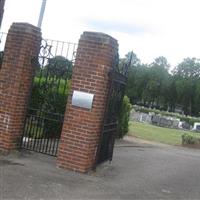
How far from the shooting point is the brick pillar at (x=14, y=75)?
997cm

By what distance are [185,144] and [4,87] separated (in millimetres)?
12624

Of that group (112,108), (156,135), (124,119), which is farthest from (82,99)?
(156,135)

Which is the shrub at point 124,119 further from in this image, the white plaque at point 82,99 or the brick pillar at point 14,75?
the white plaque at point 82,99

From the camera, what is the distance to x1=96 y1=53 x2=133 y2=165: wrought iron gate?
9828mm

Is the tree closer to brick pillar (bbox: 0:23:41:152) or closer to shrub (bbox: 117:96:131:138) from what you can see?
shrub (bbox: 117:96:131:138)

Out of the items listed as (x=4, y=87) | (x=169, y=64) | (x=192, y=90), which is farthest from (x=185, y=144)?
(x=169, y=64)

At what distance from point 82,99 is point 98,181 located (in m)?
1.69

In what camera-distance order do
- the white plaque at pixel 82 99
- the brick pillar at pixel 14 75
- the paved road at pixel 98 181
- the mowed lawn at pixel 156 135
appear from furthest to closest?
the mowed lawn at pixel 156 135 → the brick pillar at pixel 14 75 → the white plaque at pixel 82 99 → the paved road at pixel 98 181

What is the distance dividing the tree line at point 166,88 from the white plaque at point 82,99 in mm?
83141

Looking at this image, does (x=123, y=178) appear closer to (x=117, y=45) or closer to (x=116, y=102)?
(x=116, y=102)

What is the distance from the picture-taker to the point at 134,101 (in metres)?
100

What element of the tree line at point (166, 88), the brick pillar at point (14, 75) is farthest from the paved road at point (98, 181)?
the tree line at point (166, 88)

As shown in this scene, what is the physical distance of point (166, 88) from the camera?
9700 centimetres

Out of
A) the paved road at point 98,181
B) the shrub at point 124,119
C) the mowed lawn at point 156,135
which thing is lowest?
the paved road at point 98,181
